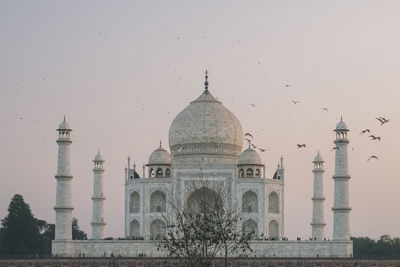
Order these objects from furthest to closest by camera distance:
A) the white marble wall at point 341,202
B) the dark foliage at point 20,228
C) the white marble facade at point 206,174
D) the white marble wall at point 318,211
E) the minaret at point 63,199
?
the dark foliage at point 20,228, the white marble wall at point 318,211, the white marble facade at point 206,174, the minaret at point 63,199, the white marble wall at point 341,202

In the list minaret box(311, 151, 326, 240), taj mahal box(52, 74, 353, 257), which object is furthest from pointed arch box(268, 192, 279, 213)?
minaret box(311, 151, 326, 240)

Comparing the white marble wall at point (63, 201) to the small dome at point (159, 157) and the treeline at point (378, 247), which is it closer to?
the small dome at point (159, 157)

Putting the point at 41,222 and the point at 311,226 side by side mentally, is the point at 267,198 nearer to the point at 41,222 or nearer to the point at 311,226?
the point at 311,226

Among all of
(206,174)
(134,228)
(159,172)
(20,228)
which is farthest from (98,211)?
(206,174)

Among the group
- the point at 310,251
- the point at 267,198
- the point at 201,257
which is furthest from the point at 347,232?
the point at 201,257

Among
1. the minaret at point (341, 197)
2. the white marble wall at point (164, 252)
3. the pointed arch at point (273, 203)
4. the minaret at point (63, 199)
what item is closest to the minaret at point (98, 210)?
the minaret at point (63, 199)

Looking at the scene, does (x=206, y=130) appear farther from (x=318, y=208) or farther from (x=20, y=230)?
(x=20, y=230)

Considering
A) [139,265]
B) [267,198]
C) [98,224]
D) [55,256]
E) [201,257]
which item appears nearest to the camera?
[201,257]
